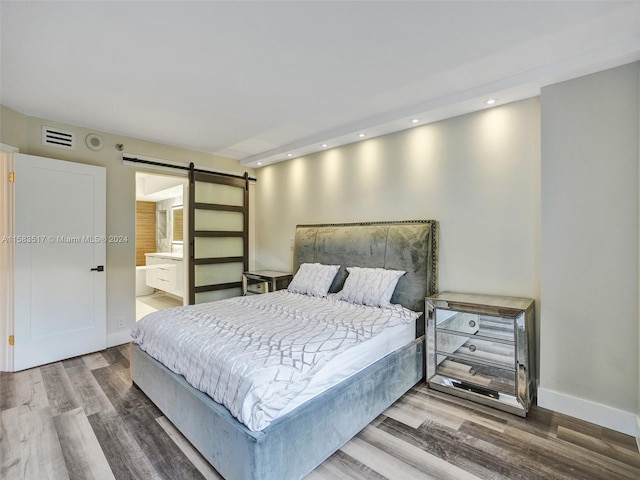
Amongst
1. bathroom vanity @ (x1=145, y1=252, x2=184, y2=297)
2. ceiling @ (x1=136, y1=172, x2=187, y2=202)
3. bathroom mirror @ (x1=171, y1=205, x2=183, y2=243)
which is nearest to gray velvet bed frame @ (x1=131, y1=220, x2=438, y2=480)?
bathroom vanity @ (x1=145, y1=252, x2=184, y2=297)

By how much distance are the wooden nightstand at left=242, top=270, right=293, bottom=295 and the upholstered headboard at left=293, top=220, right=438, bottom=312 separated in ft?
1.37

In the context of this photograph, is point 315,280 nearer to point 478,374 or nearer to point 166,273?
point 478,374

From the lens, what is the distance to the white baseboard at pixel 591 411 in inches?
82.3

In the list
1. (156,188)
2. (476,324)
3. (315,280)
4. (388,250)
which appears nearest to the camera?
(476,324)

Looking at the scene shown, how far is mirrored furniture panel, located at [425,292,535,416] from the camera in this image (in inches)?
91.5

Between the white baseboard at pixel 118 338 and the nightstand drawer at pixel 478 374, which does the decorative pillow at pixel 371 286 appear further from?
the white baseboard at pixel 118 338

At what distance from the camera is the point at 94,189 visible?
3.57 meters

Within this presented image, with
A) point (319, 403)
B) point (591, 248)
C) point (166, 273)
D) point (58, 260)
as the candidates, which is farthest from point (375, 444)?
point (166, 273)

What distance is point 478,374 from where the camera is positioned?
2615 mm

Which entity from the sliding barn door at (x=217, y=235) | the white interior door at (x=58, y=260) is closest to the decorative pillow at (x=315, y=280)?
the sliding barn door at (x=217, y=235)

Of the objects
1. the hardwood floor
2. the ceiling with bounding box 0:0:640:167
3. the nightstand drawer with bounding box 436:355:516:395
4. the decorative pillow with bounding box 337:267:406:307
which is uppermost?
the ceiling with bounding box 0:0:640:167

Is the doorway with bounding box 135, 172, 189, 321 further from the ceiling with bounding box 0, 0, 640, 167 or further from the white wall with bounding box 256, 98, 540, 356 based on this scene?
the white wall with bounding box 256, 98, 540, 356

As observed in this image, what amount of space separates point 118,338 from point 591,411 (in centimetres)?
474

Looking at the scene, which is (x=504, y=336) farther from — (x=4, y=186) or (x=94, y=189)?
(x=4, y=186)
